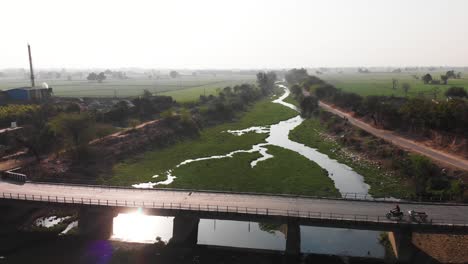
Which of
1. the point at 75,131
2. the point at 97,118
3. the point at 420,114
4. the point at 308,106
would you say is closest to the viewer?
the point at 75,131

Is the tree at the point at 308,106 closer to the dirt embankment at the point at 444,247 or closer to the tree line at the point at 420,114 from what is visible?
the tree line at the point at 420,114

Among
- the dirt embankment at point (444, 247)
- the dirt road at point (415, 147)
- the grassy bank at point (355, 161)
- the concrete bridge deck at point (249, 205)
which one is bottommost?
the dirt embankment at point (444, 247)

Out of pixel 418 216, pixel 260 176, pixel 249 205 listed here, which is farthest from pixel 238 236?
pixel 260 176

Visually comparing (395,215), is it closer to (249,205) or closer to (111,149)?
(249,205)

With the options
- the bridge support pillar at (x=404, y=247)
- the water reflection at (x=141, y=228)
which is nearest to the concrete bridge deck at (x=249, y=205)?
the bridge support pillar at (x=404, y=247)

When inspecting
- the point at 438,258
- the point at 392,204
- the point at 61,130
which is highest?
the point at 61,130

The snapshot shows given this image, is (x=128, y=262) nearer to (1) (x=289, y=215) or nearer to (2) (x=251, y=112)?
(1) (x=289, y=215)

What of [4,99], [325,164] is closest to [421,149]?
[325,164]
